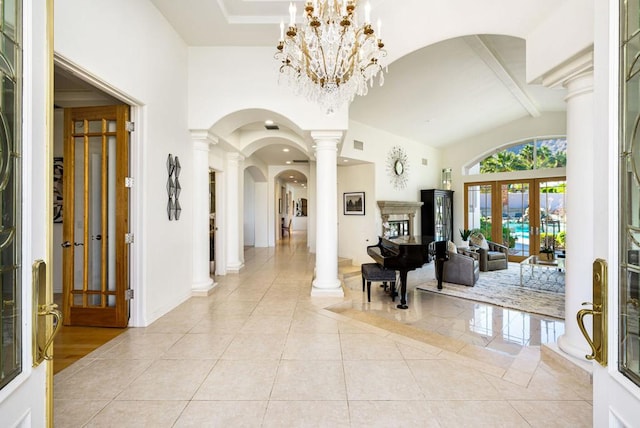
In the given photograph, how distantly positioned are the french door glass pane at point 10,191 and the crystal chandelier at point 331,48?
1975 mm

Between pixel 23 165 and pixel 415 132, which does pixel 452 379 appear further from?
pixel 415 132

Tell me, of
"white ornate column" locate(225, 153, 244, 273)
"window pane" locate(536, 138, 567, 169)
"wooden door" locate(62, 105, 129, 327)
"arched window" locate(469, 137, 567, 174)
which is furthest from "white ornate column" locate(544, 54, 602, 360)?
"window pane" locate(536, 138, 567, 169)

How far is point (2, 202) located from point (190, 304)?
3328 mm

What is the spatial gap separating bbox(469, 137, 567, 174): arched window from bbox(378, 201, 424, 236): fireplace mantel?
2723 millimetres

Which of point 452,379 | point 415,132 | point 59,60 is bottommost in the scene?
point 452,379

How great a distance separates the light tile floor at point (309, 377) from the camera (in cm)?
175

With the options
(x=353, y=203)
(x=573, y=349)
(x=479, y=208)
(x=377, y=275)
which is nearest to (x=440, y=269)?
(x=377, y=275)

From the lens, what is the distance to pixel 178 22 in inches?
140

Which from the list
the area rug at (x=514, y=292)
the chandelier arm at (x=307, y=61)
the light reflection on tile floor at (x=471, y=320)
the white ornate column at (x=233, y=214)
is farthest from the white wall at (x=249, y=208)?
the chandelier arm at (x=307, y=61)

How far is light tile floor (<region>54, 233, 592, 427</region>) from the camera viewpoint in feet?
5.75

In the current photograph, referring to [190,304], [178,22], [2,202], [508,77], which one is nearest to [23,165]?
[2,202]

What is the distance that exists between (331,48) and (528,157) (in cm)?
799

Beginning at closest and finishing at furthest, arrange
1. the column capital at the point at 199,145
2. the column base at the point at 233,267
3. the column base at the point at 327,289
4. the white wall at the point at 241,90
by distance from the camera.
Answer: the white wall at the point at 241,90 < the column base at the point at 327,289 < the column capital at the point at 199,145 < the column base at the point at 233,267

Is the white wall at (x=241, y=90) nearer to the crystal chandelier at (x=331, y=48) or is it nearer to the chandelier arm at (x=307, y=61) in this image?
the crystal chandelier at (x=331, y=48)
